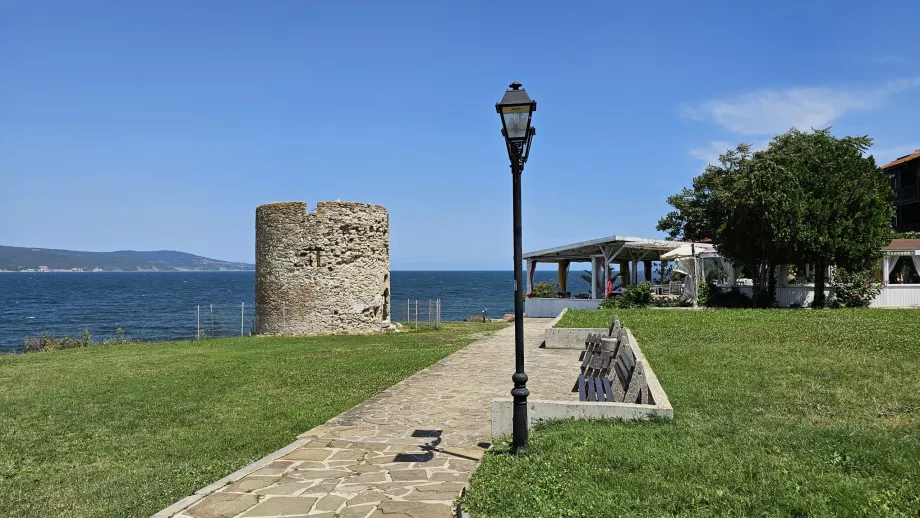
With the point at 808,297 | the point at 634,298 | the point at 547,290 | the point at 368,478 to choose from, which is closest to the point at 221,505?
the point at 368,478

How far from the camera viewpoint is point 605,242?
2655 centimetres

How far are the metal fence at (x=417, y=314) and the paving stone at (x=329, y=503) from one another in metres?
20.5

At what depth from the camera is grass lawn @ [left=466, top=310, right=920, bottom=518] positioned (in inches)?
171

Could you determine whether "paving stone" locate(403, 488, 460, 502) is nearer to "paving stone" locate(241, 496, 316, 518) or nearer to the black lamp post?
"paving stone" locate(241, 496, 316, 518)

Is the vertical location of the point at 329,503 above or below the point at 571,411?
below

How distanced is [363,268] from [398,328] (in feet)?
13.3

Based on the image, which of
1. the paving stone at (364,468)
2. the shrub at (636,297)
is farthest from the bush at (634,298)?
the paving stone at (364,468)

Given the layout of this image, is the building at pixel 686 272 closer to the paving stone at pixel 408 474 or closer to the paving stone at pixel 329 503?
the paving stone at pixel 408 474

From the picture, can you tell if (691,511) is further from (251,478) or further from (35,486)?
(35,486)

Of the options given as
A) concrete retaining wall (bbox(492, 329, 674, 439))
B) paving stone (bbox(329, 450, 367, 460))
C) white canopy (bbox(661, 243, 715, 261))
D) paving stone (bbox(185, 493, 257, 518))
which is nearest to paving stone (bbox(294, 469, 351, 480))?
paving stone (bbox(329, 450, 367, 460))

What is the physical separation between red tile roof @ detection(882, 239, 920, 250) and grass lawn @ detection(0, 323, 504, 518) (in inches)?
824

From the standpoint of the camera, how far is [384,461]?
6.41 metres

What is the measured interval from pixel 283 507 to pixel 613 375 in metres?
4.76

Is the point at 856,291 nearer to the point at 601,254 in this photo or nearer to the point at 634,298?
the point at 634,298
